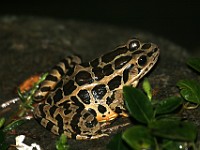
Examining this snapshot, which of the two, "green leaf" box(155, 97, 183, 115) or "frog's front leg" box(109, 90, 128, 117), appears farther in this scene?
"frog's front leg" box(109, 90, 128, 117)

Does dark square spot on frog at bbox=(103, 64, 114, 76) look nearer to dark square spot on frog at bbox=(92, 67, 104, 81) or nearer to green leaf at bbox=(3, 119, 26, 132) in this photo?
dark square spot on frog at bbox=(92, 67, 104, 81)

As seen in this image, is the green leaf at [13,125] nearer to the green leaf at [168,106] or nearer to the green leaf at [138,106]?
the green leaf at [138,106]

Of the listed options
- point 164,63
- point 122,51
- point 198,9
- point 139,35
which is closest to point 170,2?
point 198,9

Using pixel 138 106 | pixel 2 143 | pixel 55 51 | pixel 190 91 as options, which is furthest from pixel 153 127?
pixel 55 51

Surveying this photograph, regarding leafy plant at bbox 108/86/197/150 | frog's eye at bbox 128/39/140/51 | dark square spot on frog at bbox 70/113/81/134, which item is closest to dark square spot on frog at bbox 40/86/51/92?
dark square spot on frog at bbox 70/113/81/134

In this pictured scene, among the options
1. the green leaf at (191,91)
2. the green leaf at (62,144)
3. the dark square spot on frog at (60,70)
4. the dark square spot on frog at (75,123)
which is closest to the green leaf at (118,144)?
the green leaf at (62,144)

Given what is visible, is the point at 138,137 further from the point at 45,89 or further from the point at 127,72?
the point at 45,89
